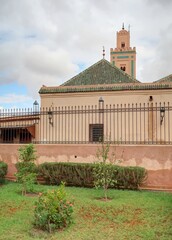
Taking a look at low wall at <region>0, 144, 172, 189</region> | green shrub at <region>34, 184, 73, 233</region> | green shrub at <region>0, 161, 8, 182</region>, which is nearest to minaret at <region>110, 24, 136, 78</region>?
low wall at <region>0, 144, 172, 189</region>

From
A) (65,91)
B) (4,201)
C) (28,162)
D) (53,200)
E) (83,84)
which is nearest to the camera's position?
(53,200)

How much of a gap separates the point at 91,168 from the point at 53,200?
398 cm

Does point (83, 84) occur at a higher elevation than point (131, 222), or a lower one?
higher

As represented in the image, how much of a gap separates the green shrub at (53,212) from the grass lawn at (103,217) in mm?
155

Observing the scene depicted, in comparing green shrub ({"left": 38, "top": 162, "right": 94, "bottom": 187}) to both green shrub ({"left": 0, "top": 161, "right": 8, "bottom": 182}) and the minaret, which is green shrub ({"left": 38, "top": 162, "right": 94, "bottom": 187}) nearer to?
green shrub ({"left": 0, "top": 161, "right": 8, "bottom": 182})

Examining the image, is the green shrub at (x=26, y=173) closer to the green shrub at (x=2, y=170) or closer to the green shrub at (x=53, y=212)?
the green shrub at (x=2, y=170)

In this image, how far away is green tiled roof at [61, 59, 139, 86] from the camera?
18672 millimetres

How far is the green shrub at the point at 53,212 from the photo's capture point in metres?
5.75

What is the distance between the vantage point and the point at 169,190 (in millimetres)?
9367

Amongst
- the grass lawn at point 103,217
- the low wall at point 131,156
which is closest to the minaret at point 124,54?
the low wall at point 131,156

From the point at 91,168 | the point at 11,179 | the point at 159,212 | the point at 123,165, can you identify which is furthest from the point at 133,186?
the point at 11,179

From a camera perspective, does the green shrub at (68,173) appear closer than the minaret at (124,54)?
Yes

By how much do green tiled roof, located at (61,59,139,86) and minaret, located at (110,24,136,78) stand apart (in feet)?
73.1

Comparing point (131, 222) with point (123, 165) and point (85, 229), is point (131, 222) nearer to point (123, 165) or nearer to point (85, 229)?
point (85, 229)
